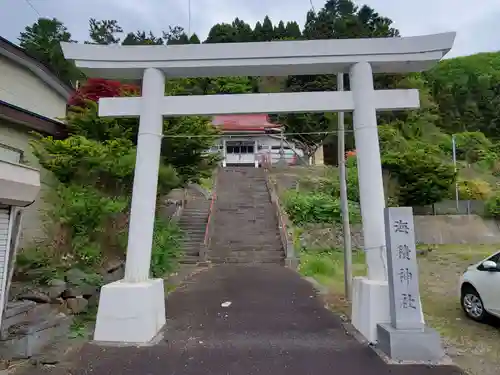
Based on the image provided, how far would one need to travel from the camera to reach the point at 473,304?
7074 mm

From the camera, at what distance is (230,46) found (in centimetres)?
675

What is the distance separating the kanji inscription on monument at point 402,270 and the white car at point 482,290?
6.52 ft

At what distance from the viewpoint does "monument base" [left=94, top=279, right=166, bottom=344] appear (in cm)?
589

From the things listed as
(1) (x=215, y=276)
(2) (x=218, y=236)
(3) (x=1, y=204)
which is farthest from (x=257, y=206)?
(3) (x=1, y=204)

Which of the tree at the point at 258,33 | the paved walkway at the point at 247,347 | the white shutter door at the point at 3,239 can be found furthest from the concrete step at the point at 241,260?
the tree at the point at 258,33

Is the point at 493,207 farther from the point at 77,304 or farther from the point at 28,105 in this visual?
the point at 28,105

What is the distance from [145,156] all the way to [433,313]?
6316 millimetres

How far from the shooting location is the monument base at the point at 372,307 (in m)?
5.80

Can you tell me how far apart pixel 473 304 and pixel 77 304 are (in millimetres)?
7165

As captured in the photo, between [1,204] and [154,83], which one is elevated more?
[154,83]

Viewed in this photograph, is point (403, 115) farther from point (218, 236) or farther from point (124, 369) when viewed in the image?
point (124, 369)

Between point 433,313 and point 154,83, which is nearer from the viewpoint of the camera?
point 154,83

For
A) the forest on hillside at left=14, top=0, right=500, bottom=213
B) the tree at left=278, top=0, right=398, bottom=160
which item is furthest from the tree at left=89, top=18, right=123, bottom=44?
the tree at left=278, top=0, right=398, bottom=160

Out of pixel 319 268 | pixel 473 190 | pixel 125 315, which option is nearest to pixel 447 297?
pixel 319 268
